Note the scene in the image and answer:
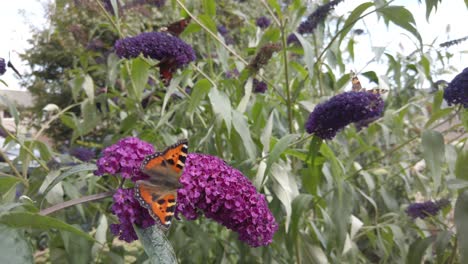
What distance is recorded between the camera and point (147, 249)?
79 centimetres

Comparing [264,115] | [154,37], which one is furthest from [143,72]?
[264,115]

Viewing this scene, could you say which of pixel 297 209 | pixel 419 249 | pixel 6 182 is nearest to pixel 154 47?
pixel 6 182

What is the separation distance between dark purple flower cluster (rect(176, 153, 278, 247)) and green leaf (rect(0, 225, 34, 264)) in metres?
0.37

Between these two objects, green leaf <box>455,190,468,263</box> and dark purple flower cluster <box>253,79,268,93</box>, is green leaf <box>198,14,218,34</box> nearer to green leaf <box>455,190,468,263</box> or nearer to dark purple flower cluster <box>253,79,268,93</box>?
dark purple flower cluster <box>253,79,268,93</box>

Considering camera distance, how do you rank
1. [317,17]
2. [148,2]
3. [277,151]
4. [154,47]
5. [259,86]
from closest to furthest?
[277,151] < [154,47] < [317,17] < [259,86] < [148,2]

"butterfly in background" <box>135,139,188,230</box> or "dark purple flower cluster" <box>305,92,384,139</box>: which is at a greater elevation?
"dark purple flower cluster" <box>305,92,384,139</box>

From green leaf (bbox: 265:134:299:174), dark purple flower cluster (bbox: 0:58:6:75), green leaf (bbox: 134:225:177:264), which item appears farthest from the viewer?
dark purple flower cluster (bbox: 0:58:6:75)

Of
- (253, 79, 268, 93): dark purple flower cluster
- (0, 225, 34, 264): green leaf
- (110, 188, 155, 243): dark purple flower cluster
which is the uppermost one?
(253, 79, 268, 93): dark purple flower cluster

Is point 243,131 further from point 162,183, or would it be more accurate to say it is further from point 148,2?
point 148,2

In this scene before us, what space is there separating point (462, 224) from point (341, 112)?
20.3 inches

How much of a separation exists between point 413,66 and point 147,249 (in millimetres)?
1977

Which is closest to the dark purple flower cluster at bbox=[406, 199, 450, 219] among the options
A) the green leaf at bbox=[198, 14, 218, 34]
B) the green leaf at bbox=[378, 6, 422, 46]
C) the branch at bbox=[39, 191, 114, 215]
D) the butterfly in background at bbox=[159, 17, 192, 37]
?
the green leaf at bbox=[378, 6, 422, 46]

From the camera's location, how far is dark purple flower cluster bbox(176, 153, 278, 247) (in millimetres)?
991

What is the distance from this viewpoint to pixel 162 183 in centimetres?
86
